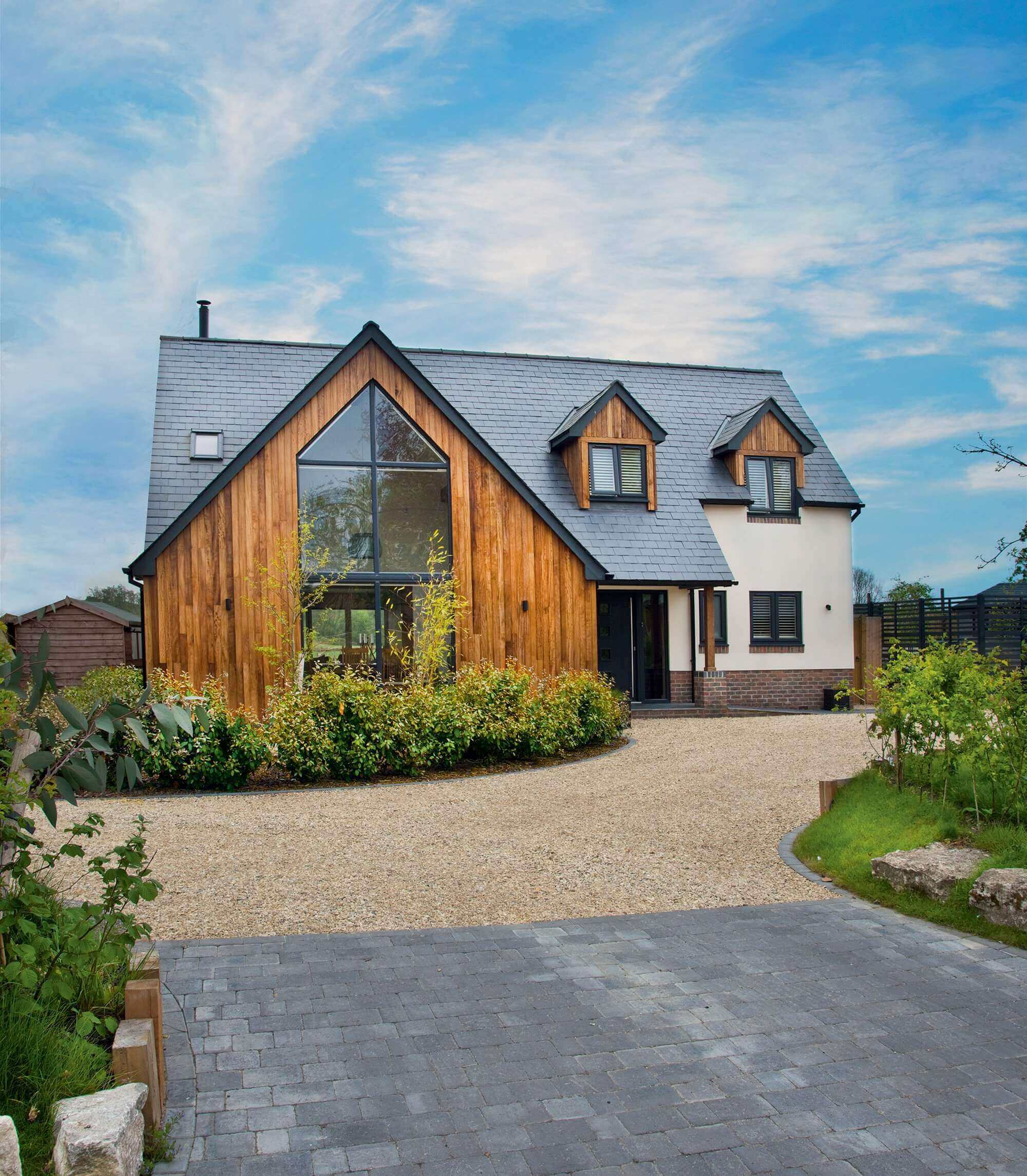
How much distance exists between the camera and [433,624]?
1552 cm

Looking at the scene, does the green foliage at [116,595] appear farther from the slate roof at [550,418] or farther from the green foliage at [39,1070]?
the green foliage at [39,1070]

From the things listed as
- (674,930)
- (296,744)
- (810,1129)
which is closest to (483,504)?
(296,744)

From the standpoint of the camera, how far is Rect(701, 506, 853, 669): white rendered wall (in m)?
21.2

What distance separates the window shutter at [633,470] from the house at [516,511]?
0.15ft

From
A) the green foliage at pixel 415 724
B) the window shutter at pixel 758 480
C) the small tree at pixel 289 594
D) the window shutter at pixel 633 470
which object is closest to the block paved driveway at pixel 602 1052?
the green foliage at pixel 415 724

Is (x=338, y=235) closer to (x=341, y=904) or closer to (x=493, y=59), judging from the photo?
(x=493, y=59)

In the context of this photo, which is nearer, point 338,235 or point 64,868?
point 64,868

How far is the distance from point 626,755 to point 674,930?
7.97 metres

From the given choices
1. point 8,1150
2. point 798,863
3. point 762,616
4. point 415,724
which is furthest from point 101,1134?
point 762,616

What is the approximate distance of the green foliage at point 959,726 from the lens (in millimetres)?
7105

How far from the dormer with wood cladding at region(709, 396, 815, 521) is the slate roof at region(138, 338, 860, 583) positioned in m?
0.37

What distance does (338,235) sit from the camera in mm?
13422

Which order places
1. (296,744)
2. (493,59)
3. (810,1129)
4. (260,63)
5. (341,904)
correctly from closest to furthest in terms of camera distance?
(810,1129) < (341,904) < (260,63) < (493,59) < (296,744)

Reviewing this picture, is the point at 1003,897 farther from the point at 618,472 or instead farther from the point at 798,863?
the point at 618,472
